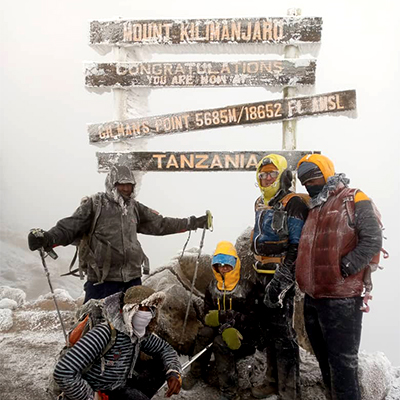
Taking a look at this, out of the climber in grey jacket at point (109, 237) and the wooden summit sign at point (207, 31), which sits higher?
the wooden summit sign at point (207, 31)

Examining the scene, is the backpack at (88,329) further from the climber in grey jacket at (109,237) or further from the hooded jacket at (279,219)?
the hooded jacket at (279,219)

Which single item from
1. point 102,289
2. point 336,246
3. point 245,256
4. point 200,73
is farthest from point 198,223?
point 200,73

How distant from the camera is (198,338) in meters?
3.55

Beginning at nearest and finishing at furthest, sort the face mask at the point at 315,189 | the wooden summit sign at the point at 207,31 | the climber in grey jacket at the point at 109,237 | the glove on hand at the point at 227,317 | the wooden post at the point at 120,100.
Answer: the face mask at the point at 315,189 → the glove on hand at the point at 227,317 → the climber in grey jacket at the point at 109,237 → the wooden summit sign at the point at 207,31 → the wooden post at the point at 120,100

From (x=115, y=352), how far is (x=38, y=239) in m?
1.49

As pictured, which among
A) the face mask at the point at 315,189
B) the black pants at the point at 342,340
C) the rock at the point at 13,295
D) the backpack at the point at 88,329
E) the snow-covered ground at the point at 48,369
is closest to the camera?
the backpack at the point at 88,329

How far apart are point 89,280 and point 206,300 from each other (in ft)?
4.36

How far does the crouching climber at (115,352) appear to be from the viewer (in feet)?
6.95

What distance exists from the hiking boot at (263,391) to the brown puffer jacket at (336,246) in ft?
4.29

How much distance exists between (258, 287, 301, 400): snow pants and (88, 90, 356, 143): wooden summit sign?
2.88m

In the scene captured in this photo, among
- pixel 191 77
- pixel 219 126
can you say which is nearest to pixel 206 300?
pixel 219 126

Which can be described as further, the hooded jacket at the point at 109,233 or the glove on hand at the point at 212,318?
the hooded jacket at the point at 109,233

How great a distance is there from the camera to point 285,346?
313 centimetres

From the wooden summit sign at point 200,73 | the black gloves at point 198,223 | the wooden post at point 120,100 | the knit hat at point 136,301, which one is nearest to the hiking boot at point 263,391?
the knit hat at point 136,301
